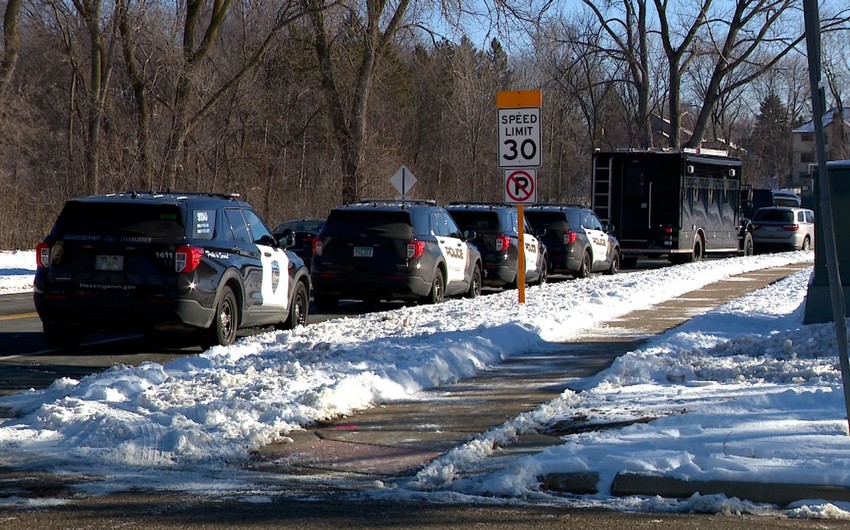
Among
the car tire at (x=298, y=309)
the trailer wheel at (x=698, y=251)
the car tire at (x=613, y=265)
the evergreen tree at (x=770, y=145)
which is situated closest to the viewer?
the car tire at (x=298, y=309)

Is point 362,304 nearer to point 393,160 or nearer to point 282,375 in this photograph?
point 282,375

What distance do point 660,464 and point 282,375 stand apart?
4386mm

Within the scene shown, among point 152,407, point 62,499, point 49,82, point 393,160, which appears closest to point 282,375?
point 152,407

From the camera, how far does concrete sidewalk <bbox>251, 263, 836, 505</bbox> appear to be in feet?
24.4

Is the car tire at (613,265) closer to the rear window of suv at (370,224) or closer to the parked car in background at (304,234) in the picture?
the parked car in background at (304,234)

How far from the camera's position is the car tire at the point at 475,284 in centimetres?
2320

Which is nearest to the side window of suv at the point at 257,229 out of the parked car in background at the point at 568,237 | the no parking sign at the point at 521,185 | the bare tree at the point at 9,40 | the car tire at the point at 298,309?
the car tire at the point at 298,309

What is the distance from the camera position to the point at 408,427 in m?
9.60

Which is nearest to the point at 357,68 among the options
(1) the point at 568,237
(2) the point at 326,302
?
(1) the point at 568,237

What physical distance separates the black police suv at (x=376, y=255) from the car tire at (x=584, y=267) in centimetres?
969

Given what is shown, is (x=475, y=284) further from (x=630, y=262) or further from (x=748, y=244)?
(x=748, y=244)

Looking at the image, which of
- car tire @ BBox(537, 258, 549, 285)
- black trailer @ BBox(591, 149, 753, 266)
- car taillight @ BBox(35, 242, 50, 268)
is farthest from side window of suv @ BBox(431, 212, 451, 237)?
black trailer @ BBox(591, 149, 753, 266)

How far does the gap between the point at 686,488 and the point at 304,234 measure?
914 inches

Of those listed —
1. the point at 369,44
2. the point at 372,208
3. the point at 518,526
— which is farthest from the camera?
the point at 369,44
